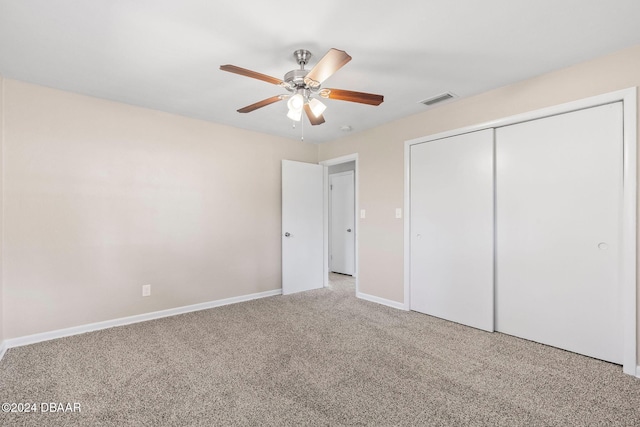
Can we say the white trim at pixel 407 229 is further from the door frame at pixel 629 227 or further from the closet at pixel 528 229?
the door frame at pixel 629 227

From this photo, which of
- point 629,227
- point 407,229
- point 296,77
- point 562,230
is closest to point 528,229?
point 562,230

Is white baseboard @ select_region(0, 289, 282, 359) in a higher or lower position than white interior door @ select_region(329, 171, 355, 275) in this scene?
lower

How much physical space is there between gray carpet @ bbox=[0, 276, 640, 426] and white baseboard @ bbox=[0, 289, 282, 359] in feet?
0.36

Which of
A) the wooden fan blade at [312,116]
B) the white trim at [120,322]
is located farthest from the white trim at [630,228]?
the white trim at [120,322]

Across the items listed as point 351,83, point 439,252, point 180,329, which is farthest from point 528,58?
point 180,329

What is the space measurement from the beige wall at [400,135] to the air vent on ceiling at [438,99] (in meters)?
0.17

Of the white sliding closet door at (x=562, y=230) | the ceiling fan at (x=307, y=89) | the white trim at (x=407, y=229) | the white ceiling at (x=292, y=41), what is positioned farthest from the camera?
the white trim at (x=407, y=229)

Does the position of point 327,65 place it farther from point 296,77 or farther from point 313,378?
point 313,378

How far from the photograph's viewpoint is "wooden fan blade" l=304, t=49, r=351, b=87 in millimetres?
1620

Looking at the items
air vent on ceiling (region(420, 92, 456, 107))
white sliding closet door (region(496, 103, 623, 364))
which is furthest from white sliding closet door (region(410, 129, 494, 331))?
air vent on ceiling (region(420, 92, 456, 107))

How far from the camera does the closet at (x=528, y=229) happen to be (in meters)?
2.28

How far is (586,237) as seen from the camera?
2.36 m

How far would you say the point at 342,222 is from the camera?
5.84m

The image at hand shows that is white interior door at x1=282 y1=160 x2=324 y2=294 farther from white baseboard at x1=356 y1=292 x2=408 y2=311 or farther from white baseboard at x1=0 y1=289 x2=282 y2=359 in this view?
white baseboard at x1=356 y1=292 x2=408 y2=311
